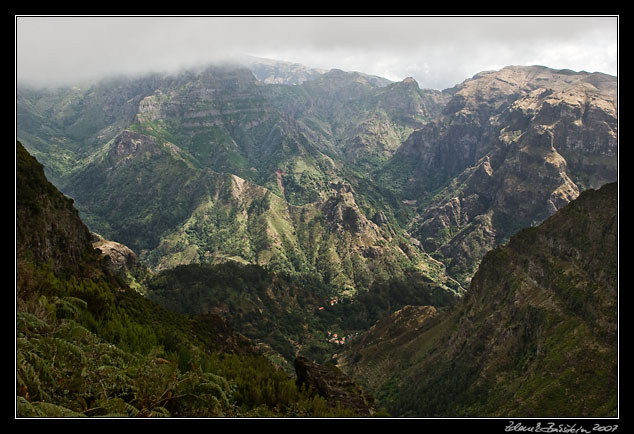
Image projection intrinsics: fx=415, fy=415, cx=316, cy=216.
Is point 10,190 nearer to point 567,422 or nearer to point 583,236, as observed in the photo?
point 567,422

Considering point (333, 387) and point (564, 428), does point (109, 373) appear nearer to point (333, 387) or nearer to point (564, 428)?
point (564, 428)

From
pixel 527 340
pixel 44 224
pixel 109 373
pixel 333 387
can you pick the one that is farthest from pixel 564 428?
pixel 527 340

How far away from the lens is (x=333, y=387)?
28.2 meters

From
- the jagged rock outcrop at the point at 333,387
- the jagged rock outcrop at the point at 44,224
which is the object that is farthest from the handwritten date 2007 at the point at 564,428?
the jagged rock outcrop at the point at 44,224

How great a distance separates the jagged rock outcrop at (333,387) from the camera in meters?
26.4

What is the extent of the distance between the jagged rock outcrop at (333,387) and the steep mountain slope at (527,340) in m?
30.2

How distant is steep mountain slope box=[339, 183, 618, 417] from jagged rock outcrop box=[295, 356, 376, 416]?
30.2 metres

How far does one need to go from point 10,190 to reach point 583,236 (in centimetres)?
9486

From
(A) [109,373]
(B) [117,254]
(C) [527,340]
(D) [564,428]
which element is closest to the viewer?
(D) [564,428]

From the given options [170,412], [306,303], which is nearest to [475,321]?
[170,412]

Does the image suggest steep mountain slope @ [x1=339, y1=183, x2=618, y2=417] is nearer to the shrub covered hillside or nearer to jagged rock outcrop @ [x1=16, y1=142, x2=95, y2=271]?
the shrub covered hillside

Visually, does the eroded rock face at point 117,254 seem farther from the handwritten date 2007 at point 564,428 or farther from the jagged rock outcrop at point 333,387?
the handwritten date 2007 at point 564,428

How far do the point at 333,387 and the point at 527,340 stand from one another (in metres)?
60.8

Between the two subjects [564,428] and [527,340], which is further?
[527,340]
